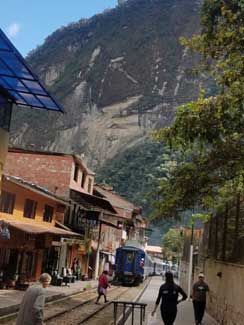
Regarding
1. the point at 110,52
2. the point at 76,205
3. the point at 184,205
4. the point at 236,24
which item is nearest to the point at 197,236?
the point at 76,205

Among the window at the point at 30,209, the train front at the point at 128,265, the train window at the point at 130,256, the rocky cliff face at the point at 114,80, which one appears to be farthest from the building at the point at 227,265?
the rocky cliff face at the point at 114,80

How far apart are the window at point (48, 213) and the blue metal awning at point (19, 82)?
51.8 feet

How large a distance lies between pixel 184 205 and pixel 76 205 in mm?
27703

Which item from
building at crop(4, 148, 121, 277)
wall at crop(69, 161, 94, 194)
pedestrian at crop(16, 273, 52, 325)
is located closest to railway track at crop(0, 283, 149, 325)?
pedestrian at crop(16, 273, 52, 325)

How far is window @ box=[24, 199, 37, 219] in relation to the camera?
27.8 metres

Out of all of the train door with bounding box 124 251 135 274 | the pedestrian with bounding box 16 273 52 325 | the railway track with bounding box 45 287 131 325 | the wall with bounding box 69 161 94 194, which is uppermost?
the wall with bounding box 69 161 94 194

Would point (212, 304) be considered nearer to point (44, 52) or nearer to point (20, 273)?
point (20, 273)

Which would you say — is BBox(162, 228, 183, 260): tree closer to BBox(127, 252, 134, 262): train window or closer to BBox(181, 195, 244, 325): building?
BBox(127, 252, 134, 262): train window

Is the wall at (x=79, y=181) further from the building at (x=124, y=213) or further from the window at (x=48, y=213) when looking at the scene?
the building at (x=124, y=213)

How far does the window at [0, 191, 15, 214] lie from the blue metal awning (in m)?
9.93

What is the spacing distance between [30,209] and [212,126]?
19.5 meters

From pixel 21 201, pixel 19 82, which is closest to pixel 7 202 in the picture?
pixel 21 201

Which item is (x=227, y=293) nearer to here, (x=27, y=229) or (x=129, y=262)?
(x=27, y=229)

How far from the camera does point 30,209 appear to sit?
28.3 m
